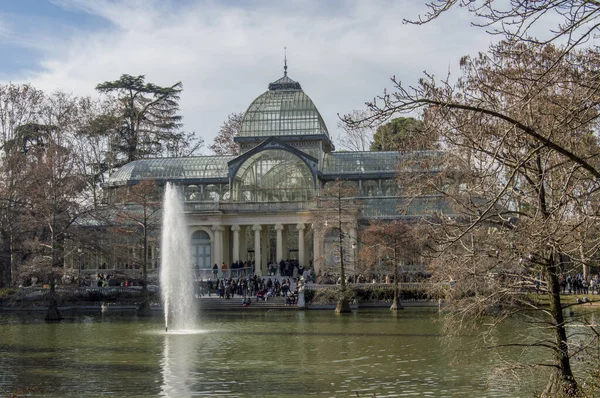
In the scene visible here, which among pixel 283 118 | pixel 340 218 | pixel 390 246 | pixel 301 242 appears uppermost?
pixel 283 118

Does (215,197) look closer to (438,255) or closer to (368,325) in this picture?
(368,325)

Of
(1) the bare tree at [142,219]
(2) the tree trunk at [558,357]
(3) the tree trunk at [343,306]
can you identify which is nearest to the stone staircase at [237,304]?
(1) the bare tree at [142,219]

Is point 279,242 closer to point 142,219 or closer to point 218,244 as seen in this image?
point 218,244

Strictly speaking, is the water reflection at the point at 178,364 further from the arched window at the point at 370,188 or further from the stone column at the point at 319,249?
the arched window at the point at 370,188

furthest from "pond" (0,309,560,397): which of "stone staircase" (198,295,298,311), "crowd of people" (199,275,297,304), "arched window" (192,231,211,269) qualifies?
"arched window" (192,231,211,269)

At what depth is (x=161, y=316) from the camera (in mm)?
41875

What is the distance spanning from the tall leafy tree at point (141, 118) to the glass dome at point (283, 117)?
40.2ft

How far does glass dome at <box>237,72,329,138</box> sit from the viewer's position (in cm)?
6656

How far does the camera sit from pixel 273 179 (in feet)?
211

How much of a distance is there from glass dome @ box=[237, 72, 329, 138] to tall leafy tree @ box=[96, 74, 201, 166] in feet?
40.2

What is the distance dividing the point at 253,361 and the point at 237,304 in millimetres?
23042

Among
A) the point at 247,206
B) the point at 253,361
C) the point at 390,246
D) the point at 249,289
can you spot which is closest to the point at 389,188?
the point at 247,206

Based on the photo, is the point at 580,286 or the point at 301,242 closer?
the point at 580,286

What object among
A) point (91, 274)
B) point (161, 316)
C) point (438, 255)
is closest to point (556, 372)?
point (438, 255)
